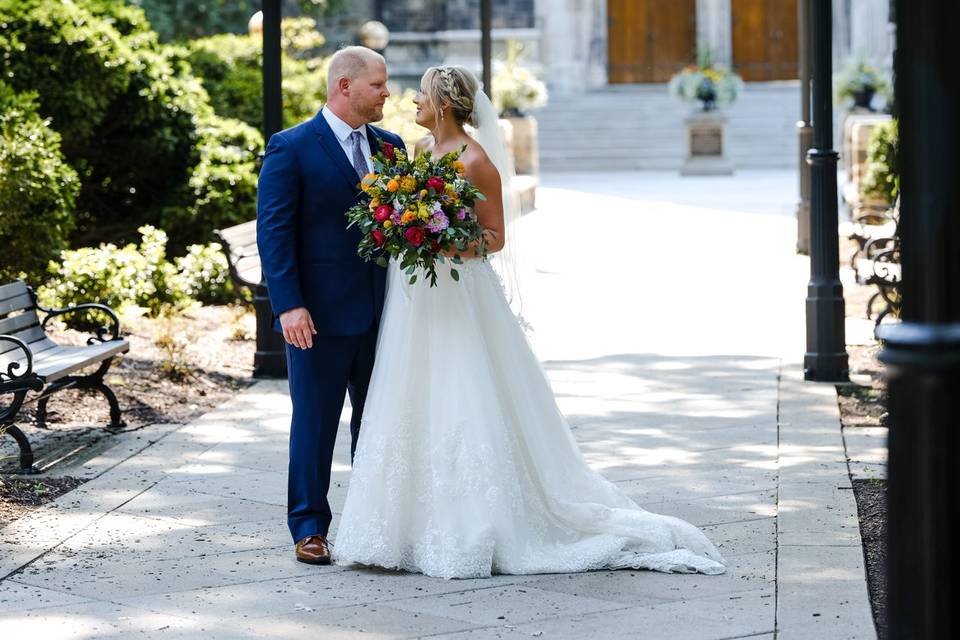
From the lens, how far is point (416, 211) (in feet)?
17.4

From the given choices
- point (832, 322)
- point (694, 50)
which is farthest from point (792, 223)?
point (694, 50)

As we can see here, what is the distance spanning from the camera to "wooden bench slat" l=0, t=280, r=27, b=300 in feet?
26.5

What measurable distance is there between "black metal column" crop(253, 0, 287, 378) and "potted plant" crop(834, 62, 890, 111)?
18438 mm

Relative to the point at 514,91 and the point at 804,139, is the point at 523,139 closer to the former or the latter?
the point at 514,91

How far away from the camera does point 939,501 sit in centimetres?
265

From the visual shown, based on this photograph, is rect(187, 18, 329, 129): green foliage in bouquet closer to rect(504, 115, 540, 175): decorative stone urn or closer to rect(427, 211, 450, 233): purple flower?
rect(504, 115, 540, 175): decorative stone urn

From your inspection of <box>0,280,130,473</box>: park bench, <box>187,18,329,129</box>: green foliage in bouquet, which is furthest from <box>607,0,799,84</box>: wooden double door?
<box>0,280,130,473</box>: park bench

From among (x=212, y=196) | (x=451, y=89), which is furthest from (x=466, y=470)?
(x=212, y=196)

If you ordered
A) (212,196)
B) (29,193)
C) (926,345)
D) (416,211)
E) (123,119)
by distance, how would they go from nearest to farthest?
(926,345) → (416,211) → (29,193) → (212,196) → (123,119)

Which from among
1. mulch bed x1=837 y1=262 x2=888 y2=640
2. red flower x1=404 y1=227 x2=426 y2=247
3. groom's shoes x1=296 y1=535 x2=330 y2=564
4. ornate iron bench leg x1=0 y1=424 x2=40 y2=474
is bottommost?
mulch bed x1=837 y1=262 x2=888 y2=640

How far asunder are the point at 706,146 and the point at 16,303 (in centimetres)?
2467

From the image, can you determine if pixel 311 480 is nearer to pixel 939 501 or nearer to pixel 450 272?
pixel 450 272

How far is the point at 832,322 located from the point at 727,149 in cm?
2253

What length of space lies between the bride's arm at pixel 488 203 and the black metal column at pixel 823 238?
4.32 metres
